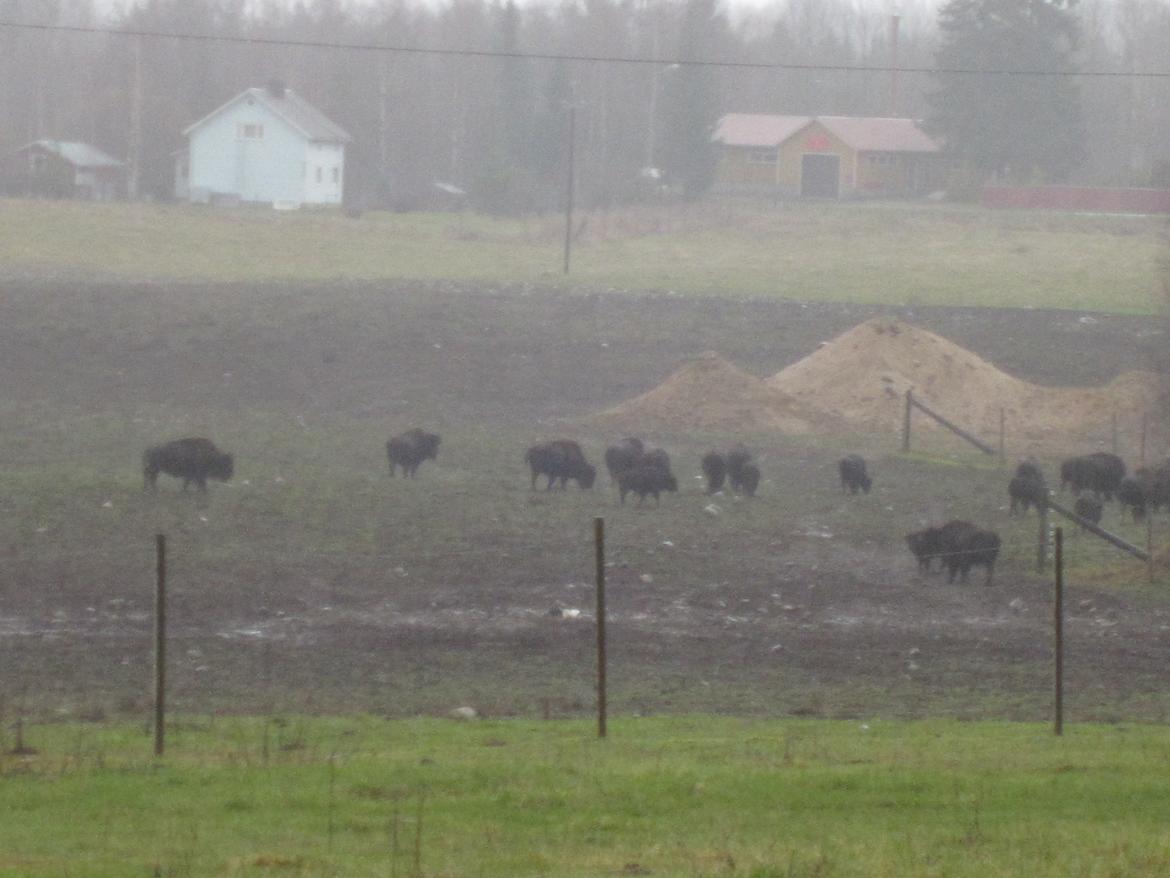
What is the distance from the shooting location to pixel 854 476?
26344 mm

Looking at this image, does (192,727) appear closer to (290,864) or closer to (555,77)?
(290,864)

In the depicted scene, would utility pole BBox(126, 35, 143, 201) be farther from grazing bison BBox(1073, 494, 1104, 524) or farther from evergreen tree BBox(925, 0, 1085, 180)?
grazing bison BBox(1073, 494, 1104, 524)

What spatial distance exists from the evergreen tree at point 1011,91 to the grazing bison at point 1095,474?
62.0m

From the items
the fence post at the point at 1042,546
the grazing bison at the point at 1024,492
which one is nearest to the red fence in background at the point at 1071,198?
the grazing bison at the point at 1024,492

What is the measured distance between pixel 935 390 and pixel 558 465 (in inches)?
532

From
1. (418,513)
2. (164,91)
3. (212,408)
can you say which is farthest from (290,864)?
(164,91)

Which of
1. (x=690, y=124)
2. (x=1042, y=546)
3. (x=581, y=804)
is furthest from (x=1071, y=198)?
(x=581, y=804)

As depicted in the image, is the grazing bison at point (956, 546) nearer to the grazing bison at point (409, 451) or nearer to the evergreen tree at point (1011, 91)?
the grazing bison at point (409, 451)

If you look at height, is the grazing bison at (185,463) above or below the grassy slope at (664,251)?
below

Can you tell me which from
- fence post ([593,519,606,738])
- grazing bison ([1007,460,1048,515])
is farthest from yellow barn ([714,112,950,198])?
fence post ([593,519,606,738])

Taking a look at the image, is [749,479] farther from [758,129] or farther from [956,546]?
[758,129]

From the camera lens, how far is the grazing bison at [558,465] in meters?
26.5

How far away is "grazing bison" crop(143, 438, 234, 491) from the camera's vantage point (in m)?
24.6

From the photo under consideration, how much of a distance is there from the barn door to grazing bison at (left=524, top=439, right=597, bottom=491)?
242ft
